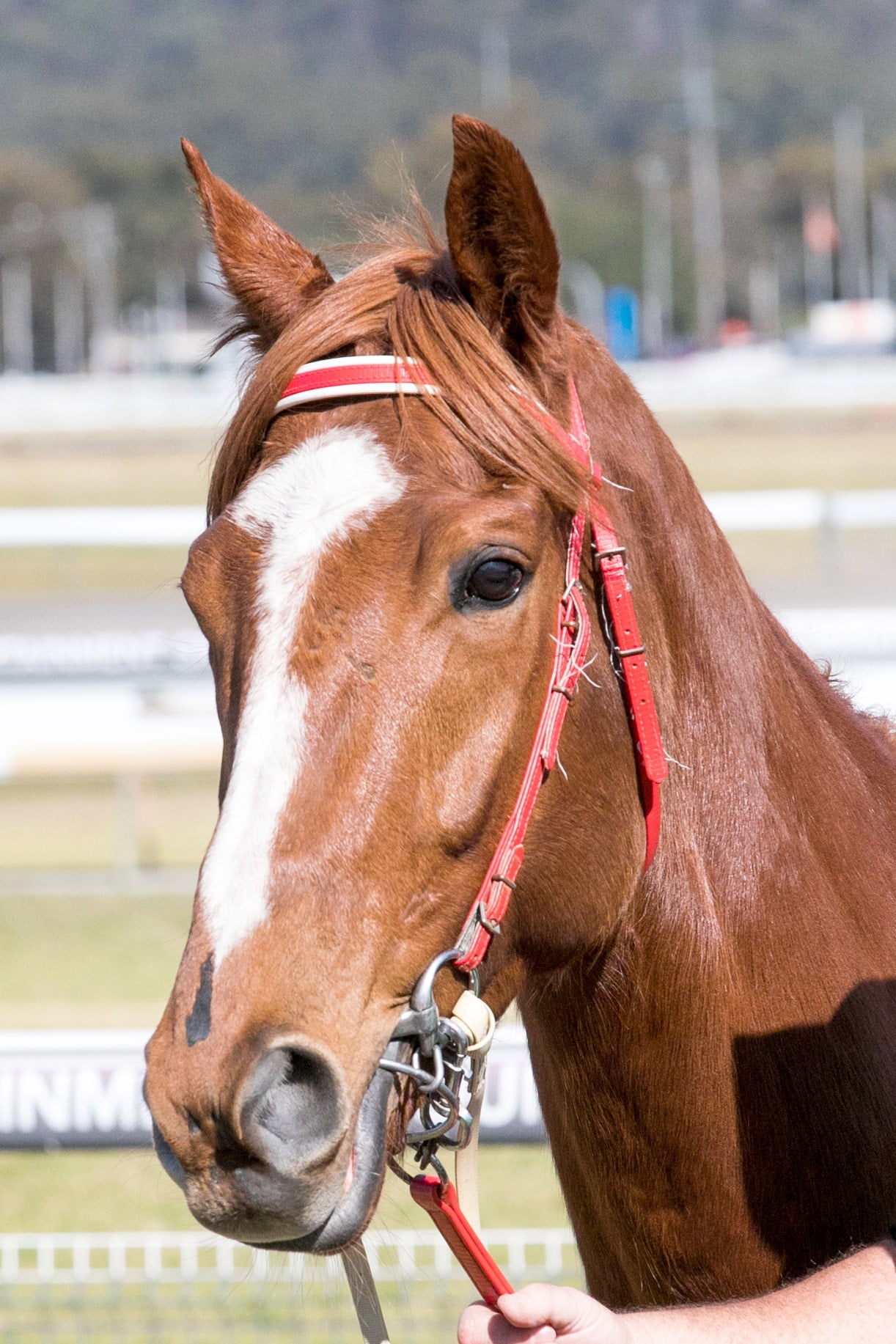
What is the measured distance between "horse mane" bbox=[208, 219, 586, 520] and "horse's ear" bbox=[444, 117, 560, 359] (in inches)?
1.2

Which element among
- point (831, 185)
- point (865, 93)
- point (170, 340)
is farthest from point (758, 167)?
point (865, 93)

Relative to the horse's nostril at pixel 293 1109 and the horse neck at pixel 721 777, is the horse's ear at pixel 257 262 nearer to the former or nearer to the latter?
the horse neck at pixel 721 777

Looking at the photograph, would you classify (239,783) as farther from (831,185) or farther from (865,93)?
(865,93)

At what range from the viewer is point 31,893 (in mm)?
8516

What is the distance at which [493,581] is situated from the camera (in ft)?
6.01

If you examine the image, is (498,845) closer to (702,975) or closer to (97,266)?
(702,975)

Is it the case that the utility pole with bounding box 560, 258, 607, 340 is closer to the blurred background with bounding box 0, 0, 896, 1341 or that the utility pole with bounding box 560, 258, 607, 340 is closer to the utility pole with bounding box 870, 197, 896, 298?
the blurred background with bounding box 0, 0, 896, 1341

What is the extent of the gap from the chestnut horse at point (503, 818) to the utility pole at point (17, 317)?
9174cm

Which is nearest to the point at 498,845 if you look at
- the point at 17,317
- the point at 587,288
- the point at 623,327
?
the point at 623,327

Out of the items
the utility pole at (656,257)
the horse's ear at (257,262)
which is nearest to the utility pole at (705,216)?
the utility pole at (656,257)

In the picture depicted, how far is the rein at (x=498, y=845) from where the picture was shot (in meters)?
1.81

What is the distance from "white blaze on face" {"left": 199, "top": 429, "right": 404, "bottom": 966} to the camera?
5.47 ft

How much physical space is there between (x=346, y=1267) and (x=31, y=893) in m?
6.90

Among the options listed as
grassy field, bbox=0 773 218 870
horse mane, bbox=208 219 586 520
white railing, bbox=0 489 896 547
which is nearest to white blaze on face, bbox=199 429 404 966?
horse mane, bbox=208 219 586 520
